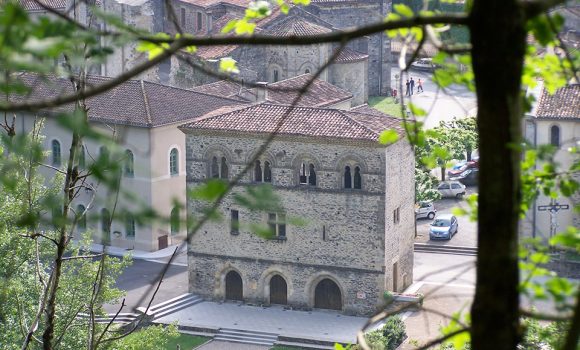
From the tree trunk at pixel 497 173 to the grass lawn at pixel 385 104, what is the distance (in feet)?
165

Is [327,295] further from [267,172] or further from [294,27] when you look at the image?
[294,27]

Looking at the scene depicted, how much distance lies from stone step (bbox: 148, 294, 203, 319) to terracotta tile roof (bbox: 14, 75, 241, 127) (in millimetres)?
6354

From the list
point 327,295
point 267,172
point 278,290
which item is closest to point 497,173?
point 267,172

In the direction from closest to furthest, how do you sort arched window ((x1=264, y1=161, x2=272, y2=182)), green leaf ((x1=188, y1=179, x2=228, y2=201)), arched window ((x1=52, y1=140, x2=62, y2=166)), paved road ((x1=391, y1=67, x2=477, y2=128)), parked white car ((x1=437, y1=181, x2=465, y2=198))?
green leaf ((x1=188, y1=179, x2=228, y2=201)) → arched window ((x1=264, y1=161, x2=272, y2=182)) → arched window ((x1=52, y1=140, x2=62, y2=166)) → parked white car ((x1=437, y1=181, x2=465, y2=198)) → paved road ((x1=391, y1=67, x2=477, y2=128))

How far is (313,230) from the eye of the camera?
3212 cm

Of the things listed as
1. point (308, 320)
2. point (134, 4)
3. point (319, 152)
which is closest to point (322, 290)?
point (308, 320)

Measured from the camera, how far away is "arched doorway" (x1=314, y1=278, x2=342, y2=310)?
32.4 m

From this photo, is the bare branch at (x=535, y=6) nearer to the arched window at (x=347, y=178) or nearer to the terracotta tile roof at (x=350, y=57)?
the arched window at (x=347, y=178)

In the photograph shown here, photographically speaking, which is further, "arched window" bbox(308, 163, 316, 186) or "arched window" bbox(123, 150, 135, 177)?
"arched window" bbox(308, 163, 316, 186)

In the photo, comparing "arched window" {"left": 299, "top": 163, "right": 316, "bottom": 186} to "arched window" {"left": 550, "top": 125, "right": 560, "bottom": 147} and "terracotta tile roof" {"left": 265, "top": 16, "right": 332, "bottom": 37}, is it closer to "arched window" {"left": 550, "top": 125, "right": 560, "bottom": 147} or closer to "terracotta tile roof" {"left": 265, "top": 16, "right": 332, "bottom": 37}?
"arched window" {"left": 550, "top": 125, "right": 560, "bottom": 147}

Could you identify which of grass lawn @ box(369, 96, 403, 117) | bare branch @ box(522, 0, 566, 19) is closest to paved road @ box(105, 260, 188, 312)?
grass lawn @ box(369, 96, 403, 117)

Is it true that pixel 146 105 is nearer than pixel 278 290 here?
No

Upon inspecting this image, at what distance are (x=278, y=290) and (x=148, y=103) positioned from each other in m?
8.74

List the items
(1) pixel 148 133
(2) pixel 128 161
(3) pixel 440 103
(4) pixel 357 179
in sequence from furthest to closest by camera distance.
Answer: (3) pixel 440 103 → (1) pixel 148 133 → (4) pixel 357 179 → (2) pixel 128 161
